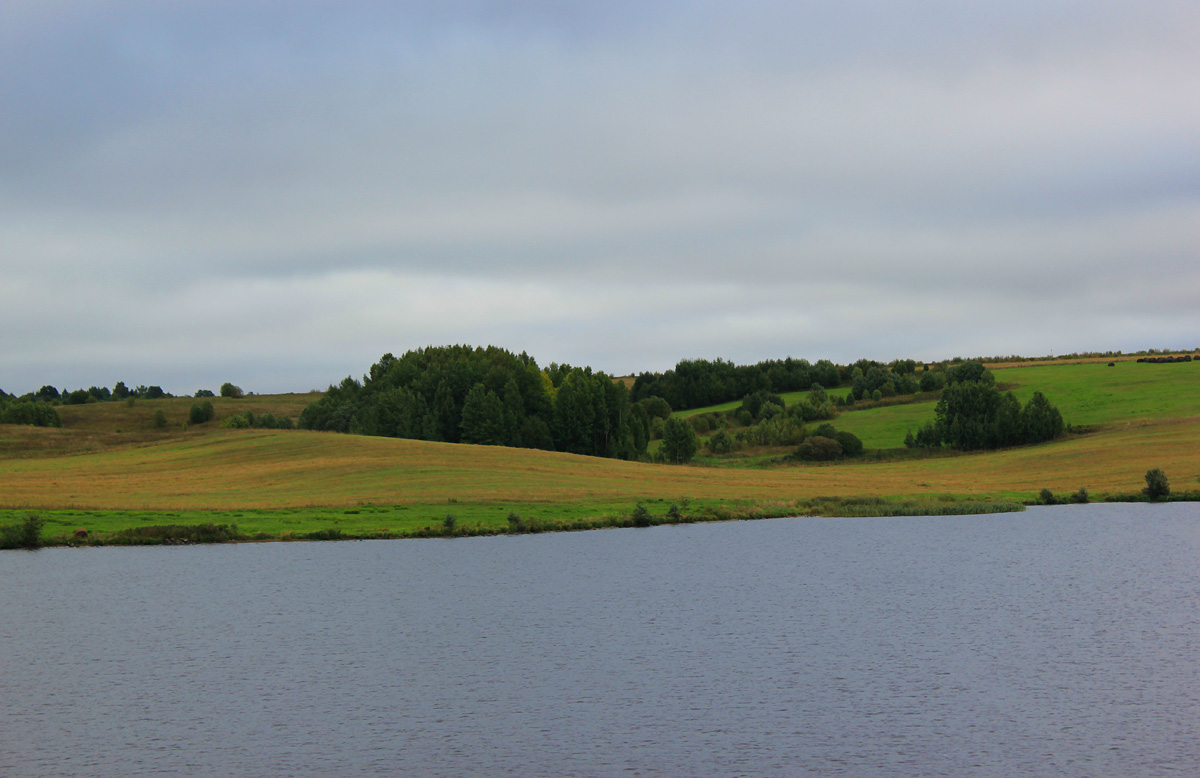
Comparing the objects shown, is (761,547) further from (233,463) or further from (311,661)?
(233,463)

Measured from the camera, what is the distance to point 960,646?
1038 inches

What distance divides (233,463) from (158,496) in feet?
65.7

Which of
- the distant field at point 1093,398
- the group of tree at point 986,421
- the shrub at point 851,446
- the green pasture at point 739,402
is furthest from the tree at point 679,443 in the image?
the green pasture at point 739,402

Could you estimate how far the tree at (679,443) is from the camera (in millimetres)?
109500

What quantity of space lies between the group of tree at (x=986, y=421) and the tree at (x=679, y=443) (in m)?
23.7

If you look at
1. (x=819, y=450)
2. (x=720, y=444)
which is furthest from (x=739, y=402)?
(x=819, y=450)

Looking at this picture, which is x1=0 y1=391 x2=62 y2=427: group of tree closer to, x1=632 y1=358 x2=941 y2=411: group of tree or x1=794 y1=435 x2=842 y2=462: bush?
x1=632 y1=358 x2=941 y2=411: group of tree

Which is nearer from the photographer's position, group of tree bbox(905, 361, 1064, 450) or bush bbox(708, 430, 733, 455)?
group of tree bbox(905, 361, 1064, 450)

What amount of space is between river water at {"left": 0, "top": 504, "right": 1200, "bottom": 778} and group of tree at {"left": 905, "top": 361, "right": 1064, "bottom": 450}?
205ft

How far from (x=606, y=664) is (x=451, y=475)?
49652 millimetres

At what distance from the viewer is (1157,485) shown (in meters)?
63.6

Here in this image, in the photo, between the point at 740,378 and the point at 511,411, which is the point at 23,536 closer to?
the point at 511,411

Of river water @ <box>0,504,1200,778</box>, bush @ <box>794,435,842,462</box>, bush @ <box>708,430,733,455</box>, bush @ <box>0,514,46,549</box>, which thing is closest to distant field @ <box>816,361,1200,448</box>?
bush @ <box>794,435,842,462</box>

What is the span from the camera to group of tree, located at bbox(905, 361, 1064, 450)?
10300 centimetres
